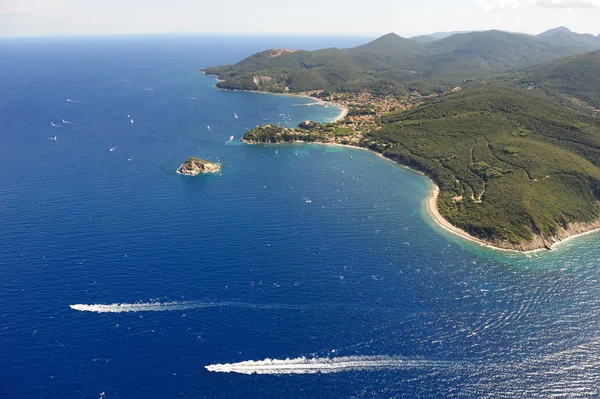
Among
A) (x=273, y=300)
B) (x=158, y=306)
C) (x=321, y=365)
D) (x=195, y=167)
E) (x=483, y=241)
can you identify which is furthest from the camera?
(x=195, y=167)

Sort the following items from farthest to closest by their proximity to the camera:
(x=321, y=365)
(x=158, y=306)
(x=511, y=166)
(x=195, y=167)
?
(x=195, y=167), (x=511, y=166), (x=158, y=306), (x=321, y=365)

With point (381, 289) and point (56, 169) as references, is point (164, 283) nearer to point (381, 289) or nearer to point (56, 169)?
point (381, 289)

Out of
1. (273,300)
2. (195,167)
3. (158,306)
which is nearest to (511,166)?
(273,300)

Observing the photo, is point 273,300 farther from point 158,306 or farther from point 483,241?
point 483,241

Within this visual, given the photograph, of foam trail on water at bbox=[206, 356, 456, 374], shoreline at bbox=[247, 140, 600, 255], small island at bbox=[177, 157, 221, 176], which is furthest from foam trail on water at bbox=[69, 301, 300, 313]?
small island at bbox=[177, 157, 221, 176]

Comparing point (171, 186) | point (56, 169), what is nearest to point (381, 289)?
point (171, 186)

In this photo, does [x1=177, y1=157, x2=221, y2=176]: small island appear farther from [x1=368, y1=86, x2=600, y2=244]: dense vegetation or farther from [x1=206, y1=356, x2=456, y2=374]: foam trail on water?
[x1=206, y1=356, x2=456, y2=374]: foam trail on water
